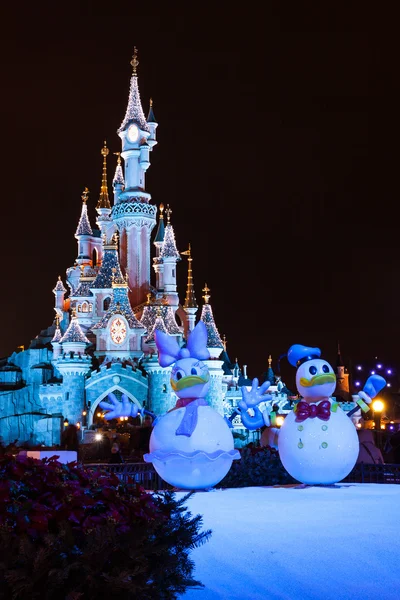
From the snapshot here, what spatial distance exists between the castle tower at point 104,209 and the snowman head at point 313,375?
115 ft

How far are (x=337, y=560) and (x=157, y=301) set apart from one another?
34716 mm

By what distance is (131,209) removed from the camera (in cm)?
4162

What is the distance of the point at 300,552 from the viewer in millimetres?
5523

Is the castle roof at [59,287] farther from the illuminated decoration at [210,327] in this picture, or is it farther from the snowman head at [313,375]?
the snowman head at [313,375]

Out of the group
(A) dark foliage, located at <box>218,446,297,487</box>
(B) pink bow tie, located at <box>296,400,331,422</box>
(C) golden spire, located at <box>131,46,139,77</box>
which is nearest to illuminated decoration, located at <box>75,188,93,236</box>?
(C) golden spire, located at <box>131,46,139,77</box>

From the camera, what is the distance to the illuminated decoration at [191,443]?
34.0 feet

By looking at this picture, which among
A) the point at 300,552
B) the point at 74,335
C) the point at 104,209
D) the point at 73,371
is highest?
the point at 104,209

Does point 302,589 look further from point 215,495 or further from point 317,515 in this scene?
point 215,495

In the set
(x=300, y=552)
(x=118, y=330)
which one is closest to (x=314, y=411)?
(x=300, y=552)

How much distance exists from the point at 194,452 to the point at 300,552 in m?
4.87

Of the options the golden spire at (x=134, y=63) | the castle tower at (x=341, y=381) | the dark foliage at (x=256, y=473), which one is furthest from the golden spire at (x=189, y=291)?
the dark foliage at (x=256, y=473)

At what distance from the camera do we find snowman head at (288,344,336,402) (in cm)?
1121

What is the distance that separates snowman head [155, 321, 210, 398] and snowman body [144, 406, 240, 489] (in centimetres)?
39

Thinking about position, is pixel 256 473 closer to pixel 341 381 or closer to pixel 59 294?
pixel 59 294
